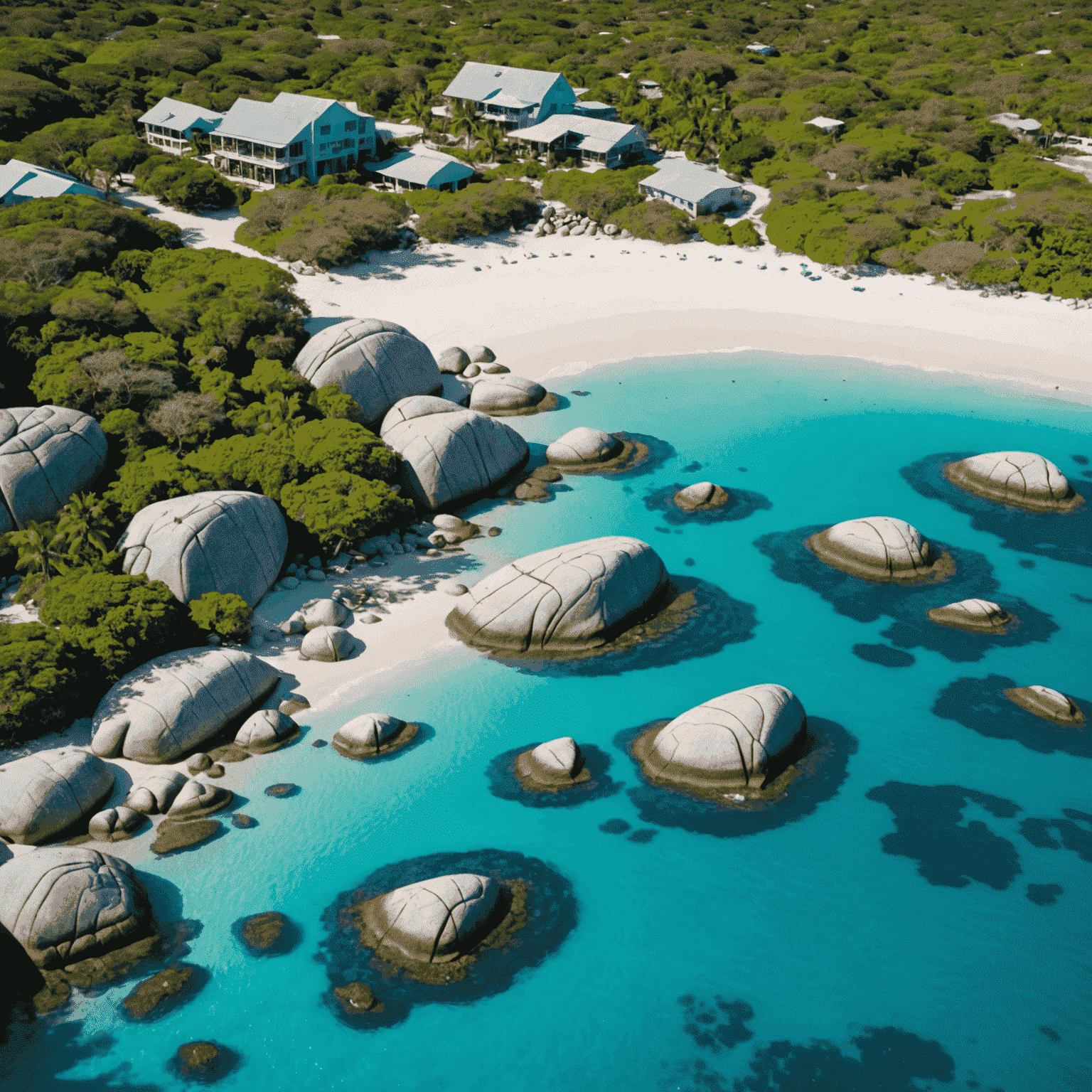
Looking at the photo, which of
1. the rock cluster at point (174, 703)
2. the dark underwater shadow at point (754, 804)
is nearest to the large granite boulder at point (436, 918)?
the dark underwater shadow at point (754, 804)

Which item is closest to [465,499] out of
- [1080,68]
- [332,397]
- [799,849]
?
[332,397]

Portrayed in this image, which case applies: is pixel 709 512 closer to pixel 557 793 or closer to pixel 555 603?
pixel 555 603

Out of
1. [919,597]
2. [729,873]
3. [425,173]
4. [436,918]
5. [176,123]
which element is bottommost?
[729,873]

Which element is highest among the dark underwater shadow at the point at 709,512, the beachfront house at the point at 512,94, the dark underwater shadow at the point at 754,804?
the beachfront house at the point at 512,94

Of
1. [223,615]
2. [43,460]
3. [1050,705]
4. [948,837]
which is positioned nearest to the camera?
[948,837]

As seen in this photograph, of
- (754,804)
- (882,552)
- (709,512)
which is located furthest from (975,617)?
(754,804)

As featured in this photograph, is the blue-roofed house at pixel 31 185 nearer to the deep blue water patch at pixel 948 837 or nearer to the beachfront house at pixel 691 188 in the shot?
the beachfront house at pixel 691 188

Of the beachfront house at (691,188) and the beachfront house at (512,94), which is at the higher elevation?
the beachfront house at (512,94)

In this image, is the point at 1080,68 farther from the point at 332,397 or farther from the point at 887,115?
the point at 332,397
